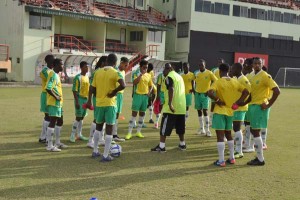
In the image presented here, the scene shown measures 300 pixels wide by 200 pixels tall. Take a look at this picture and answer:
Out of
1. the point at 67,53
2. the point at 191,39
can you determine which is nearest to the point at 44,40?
the point at 67,53

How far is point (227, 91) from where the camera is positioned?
314 inches

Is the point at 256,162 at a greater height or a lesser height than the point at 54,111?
lesser

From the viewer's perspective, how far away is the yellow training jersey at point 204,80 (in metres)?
11.8

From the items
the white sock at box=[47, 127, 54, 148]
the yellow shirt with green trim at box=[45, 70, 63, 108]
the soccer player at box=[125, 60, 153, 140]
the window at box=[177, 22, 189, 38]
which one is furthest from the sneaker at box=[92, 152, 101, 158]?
the window at box=[177, 22, 189, 38]

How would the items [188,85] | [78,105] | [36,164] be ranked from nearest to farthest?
[36,164]
[78,105]
[188,85]

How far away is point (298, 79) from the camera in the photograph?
46625mm

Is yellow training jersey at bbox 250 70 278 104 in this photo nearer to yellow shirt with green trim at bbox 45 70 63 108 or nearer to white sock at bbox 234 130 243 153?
white sock at bbox 234 130 243 153

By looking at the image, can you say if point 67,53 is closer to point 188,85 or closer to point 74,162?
point 188,85

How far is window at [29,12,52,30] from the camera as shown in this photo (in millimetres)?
33750

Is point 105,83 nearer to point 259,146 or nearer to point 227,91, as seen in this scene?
point 227,91

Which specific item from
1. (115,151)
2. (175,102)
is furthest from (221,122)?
(115,151)

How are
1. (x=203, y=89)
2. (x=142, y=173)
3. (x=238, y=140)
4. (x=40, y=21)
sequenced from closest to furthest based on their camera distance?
(x=142, y=173) < (x=238, y=140) < (x=203, y=89) < (x=40, y=21)

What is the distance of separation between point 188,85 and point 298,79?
3782cm

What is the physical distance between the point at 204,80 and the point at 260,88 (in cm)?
351
